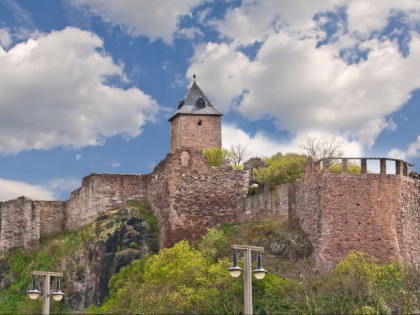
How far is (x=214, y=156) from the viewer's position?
80.3 m

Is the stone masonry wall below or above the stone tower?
below

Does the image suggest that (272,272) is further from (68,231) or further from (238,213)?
(68,231)

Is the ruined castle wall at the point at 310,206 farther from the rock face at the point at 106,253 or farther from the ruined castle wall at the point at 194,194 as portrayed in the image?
the rock face at the point at 106,253

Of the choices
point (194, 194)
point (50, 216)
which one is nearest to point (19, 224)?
point (50, 216)

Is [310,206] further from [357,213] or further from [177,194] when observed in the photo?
[177,194]

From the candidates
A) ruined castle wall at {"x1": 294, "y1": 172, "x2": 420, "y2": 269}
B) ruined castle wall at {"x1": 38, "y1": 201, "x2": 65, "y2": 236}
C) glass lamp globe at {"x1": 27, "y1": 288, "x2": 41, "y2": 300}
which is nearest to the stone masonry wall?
ruined castle wall at {"x1": 294, "y1": 172, "x2": 420, "y2": 269}

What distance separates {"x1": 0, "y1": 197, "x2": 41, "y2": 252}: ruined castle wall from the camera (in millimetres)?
72206

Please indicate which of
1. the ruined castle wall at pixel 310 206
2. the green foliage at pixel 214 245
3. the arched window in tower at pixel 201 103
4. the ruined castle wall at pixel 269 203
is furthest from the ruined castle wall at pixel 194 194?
the arched window in tower at pixel 201 103

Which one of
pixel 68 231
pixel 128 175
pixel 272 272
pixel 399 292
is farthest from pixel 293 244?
pixel 68 231

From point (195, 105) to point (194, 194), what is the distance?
26.7m

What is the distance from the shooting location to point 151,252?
2361 inches

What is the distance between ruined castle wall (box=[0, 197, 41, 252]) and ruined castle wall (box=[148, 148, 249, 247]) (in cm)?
1344

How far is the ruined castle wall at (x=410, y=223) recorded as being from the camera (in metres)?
54.6

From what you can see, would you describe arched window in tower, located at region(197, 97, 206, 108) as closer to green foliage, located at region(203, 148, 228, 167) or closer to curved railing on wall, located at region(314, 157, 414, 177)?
green foliage, located at region(203, 148, 228, 167)
